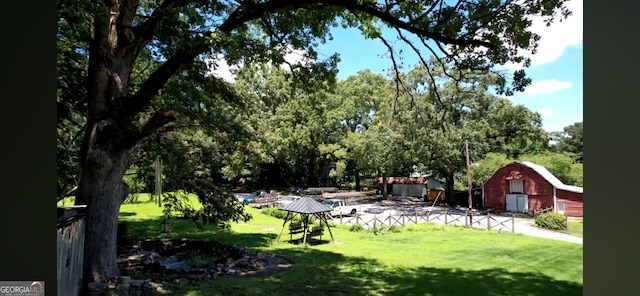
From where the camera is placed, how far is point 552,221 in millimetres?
6293

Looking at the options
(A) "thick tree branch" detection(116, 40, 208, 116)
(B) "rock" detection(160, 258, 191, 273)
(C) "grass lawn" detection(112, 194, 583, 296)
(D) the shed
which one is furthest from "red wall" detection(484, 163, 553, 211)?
(A) "thick tree branch" detection(116, 40, 208, 116)

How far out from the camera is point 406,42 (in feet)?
11.5

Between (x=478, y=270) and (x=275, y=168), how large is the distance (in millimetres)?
3007

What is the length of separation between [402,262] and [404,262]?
0.09 feet

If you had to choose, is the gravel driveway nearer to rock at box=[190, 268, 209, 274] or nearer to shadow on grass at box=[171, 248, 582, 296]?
shadow on grass at box=[171, 248, 582, 296]

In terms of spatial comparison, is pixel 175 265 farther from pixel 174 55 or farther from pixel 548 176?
pixel 548 176

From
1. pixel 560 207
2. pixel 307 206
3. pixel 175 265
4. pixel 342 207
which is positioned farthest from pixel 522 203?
pixel 175 265

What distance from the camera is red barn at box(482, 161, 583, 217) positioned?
19.2ft

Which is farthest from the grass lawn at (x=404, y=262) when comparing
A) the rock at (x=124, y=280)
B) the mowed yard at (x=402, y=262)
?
the rock at (x=124, y=280)

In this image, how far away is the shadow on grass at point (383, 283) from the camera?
3.26 meters

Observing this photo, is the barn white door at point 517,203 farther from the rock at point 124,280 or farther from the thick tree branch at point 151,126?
the rock at point 124,280

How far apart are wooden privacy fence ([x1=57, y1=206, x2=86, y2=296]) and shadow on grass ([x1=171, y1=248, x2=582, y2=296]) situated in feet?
2.46
